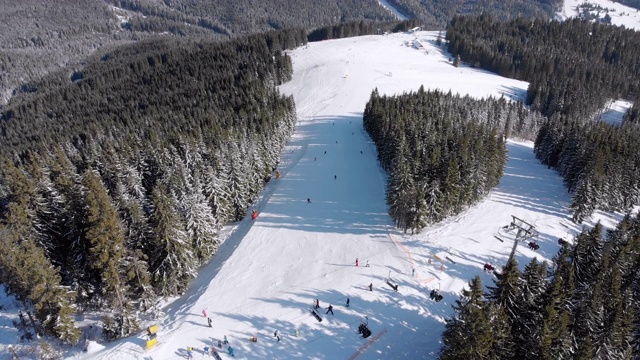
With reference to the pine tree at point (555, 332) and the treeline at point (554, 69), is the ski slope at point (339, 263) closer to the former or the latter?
the pine tree at point (555, 332)

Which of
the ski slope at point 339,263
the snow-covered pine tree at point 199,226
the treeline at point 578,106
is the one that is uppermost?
the treeline at point 578,106

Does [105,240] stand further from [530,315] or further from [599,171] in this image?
[599,171]

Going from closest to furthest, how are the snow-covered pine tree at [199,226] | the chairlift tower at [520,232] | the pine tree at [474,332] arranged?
the pine tree at [474,332] < the chairlift tower at [520,232] < the snow-covered pine tree at [199,226]

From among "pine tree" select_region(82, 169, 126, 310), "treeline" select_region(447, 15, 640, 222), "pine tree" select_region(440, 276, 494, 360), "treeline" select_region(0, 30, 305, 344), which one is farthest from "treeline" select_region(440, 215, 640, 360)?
"treeline" select_region(447, 15, 640, 222)

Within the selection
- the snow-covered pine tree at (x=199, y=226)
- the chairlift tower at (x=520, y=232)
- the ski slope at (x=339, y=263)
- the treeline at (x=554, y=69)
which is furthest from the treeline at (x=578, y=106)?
the snow-covered pine tree at (x=199, y=226)

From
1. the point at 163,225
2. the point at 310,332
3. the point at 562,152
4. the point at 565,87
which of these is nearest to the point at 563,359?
the point at 310,332

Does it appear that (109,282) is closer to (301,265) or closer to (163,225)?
(163,225)
